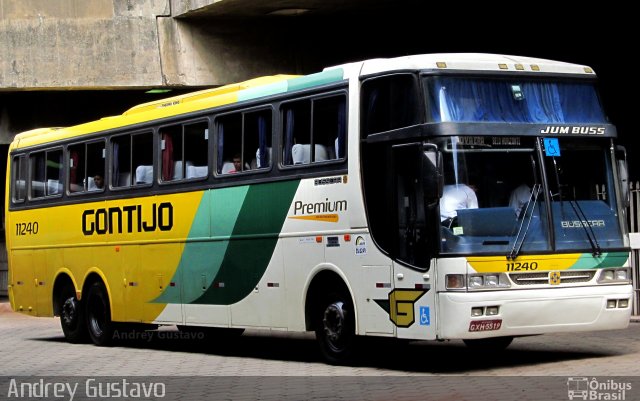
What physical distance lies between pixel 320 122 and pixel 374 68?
45.3 inches

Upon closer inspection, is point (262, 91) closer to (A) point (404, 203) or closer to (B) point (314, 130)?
→ (B) point (314, 130)

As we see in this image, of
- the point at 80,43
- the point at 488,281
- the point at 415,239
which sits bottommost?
the point at 488,281

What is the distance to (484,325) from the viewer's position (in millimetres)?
13211

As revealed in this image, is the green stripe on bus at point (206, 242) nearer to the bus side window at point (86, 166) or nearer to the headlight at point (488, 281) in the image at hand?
the bus side window at point (86, 166)

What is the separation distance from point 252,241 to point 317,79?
2.39 meters

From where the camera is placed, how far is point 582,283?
45.4 feet

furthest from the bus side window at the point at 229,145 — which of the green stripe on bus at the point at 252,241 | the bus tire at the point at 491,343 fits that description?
the bus tire at the point at 491,343

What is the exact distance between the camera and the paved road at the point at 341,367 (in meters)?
12.1

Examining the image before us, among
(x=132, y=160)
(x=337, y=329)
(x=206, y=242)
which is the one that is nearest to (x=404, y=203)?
(x=337, y=329)

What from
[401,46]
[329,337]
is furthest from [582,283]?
[401,46]

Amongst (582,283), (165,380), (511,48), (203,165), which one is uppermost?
(511,48)

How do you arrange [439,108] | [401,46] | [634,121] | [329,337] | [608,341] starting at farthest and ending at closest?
[634,121] < [401,46] < [608,341] < [329,337] < [439,108]

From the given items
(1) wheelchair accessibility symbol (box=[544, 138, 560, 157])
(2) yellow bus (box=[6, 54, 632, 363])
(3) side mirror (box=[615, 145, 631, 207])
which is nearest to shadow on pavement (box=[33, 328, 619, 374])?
(2) yellow bus (box=[6, 54, 632, 363])

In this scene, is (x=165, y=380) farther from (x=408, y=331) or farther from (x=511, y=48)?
(x=511, y=48)
